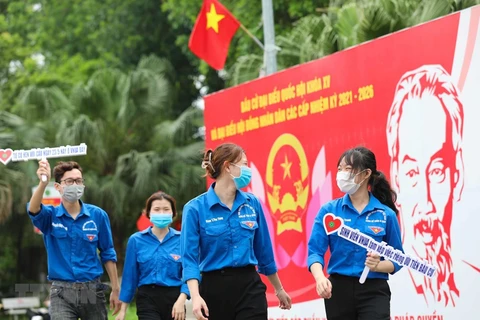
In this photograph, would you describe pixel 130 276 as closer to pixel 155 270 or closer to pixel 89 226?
pixel 155 270

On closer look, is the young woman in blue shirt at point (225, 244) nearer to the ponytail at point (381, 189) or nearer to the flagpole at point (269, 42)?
the ponytail at point (381, 189)

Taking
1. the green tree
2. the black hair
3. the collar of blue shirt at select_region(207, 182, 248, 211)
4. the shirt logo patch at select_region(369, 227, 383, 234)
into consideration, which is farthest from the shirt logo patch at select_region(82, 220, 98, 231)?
the green tree

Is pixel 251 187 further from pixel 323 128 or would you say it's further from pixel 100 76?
pixel 100 76

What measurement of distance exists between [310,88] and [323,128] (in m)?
0.56

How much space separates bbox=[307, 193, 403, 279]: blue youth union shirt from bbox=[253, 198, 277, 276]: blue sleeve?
347 mm

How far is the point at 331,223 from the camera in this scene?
6.82 meters

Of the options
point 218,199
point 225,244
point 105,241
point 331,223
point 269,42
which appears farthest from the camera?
point 269,42

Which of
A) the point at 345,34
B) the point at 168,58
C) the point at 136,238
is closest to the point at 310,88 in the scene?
the point at 136,238

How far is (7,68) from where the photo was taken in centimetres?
3762

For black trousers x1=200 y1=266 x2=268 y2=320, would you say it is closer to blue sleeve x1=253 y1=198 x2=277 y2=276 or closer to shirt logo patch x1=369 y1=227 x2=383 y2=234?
blue sleeve x1=253 y1=198 x2=277 y2=276

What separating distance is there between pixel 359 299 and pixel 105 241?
2902 millimetres

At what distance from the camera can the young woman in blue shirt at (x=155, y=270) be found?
9438 mm

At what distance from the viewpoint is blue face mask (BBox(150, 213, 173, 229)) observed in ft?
31.6

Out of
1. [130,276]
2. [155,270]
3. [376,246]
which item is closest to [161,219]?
[155,270]
